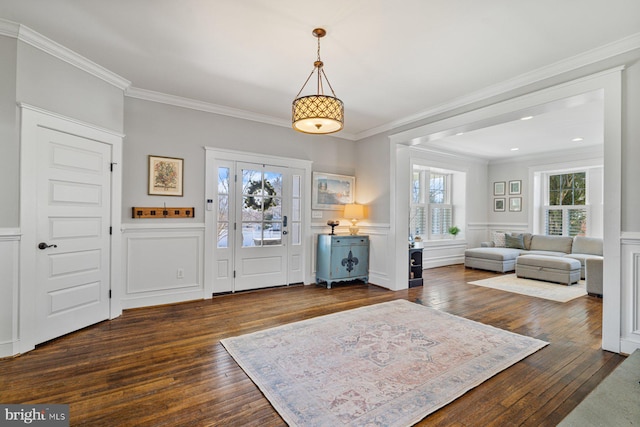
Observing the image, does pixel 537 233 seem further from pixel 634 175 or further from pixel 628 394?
pixel 628 394

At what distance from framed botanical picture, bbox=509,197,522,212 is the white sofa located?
0.78 m

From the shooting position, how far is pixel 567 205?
23.9ft

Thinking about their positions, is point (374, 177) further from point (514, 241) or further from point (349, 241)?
point (514, 241)

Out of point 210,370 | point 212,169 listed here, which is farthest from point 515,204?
point 210,370

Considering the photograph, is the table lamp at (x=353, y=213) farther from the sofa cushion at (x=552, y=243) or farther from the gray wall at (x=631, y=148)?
the sofa cushion at (x=552, y=243)

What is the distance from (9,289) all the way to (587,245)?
8862 mm

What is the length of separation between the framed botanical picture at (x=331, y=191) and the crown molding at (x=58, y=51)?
304 cm

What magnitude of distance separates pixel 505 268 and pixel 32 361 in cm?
745

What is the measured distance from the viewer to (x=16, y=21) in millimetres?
2557

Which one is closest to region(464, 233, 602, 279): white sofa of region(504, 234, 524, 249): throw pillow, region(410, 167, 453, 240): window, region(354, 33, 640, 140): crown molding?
region(504, 234, 524, 249): throw pillow

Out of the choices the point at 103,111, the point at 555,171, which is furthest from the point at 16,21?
the point at 555,171

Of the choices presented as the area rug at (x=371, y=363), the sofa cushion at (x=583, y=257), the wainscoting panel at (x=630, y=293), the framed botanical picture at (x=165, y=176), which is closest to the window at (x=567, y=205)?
the sofa cushion at (x=583, y=257)

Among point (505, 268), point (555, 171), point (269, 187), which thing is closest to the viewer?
point (269, 187)

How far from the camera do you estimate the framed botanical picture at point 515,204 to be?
25.4 ft
